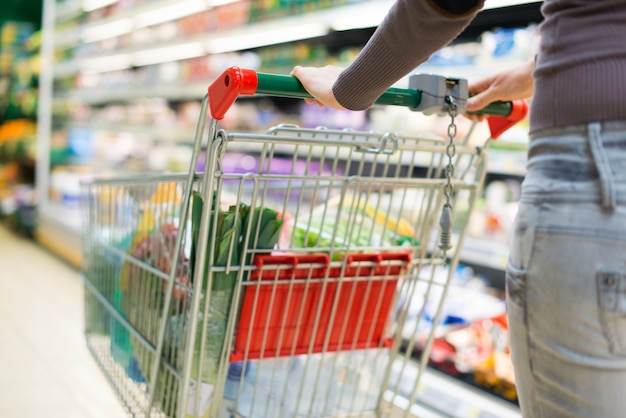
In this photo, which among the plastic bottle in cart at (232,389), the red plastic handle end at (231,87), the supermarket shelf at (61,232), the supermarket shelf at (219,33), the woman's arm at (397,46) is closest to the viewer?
the woman's arm at (397,46)

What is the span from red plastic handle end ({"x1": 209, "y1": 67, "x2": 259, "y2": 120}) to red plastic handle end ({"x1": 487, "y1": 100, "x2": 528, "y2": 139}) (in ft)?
2.07

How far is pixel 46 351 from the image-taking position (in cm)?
296

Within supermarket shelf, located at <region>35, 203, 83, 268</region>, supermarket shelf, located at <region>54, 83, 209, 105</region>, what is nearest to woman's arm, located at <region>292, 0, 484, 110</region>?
supermarket shelf, located at <region>54, 83, 209, 105</region>

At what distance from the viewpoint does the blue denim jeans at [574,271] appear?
0.76m

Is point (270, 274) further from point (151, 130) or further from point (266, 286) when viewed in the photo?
point (151, 130)

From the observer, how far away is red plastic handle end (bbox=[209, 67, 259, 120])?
104cm

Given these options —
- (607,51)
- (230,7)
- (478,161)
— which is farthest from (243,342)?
(230,7)

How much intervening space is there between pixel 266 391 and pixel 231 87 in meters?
0.67

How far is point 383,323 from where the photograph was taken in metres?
1.45

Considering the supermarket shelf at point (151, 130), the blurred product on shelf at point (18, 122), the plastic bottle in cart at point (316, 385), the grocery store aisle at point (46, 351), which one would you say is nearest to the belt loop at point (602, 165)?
the plastic bottle in cart at point (316, 385)

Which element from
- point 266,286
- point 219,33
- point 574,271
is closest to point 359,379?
point 266,286

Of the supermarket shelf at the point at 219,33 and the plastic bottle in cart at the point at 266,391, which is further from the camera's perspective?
the supermarket shelf at the point at 219,33

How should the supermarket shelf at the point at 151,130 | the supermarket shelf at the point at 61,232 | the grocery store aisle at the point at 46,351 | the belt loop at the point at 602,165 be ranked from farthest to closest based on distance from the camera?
the supermarket shelf at the point at 151,130 < the supermarket shelf at the point at 61,232 < the grocery store aisle at the point at 46,351 < the belt loop at the point at 602,165

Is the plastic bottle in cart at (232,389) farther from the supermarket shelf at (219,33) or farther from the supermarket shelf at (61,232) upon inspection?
the supermarket shelf at (61,232)
